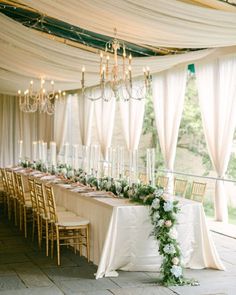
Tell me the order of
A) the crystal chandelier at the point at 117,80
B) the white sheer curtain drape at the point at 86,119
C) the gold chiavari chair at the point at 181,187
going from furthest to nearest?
the white sheer curtain drape at the point at 86,119 < the gold chiavari chair at the point at 181,187 < the crystal chandelier at the point at 117,80

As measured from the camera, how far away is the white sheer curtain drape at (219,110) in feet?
26.6

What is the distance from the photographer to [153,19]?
5.04 m

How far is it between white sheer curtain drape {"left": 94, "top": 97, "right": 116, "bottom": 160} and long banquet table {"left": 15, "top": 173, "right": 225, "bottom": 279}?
248 inches

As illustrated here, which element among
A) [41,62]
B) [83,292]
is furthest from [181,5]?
[41,62]

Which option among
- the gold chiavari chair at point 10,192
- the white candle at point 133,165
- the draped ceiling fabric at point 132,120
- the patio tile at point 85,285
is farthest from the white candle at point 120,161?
the draped ceiling fabric at point 132,120

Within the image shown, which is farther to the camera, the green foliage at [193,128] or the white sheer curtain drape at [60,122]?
the white sheer curtain drape at [60,122]

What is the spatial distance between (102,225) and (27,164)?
5.32 m

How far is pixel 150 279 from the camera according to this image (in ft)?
16.8

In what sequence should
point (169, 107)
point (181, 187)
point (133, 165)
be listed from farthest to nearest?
1. point (169, 107)
2. point (181, 187)
3. point (133, 165)

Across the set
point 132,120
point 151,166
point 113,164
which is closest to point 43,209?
point 113,164

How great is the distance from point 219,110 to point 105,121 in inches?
168

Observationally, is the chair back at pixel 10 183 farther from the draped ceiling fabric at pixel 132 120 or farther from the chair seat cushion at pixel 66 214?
the draped ceiling fabric at pixel 132 120

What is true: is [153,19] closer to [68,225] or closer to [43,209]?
[68,225]

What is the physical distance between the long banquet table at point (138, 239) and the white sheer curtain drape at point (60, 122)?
330 inches
